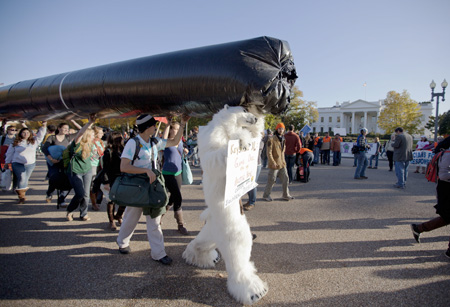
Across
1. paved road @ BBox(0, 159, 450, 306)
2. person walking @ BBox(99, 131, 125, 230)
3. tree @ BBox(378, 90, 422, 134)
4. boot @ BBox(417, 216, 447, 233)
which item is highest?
tree @ BBox(378, 90, 422, 134)

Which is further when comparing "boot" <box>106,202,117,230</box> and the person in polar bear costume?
"boot" <box>106,202,117,230</box>

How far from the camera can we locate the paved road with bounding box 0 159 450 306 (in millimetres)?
2512

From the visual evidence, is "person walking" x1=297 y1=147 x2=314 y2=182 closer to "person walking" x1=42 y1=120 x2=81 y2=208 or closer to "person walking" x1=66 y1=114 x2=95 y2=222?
"person walking" x1=66 y1=114 x2=95 y2=222

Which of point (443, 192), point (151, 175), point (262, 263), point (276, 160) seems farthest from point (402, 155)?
point (151, 175)

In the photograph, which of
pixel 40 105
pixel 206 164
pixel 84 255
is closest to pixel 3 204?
pixel 40 105

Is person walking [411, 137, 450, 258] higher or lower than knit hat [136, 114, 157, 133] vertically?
lower

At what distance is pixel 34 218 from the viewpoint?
4.90m

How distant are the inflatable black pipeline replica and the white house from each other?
75638 mm

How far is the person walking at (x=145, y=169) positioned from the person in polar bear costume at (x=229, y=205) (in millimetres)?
915

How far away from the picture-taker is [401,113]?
3925 centimetres

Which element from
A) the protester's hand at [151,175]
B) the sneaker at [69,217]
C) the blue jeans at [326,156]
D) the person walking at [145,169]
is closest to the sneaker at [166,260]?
the person walking at [145,169]

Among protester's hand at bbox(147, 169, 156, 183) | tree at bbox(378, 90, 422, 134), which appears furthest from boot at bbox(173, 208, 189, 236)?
tree at bbox(378, 90, 422, 134)

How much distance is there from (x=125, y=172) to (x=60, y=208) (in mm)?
3807

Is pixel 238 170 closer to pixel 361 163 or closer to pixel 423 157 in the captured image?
pixel 361 163
